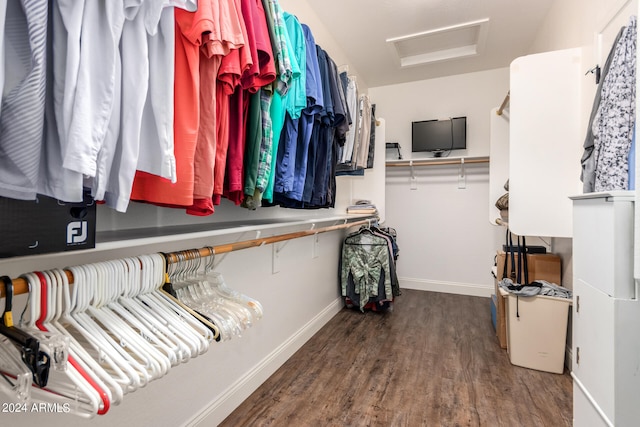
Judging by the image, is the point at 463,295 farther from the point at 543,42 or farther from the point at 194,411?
the point at 194,411

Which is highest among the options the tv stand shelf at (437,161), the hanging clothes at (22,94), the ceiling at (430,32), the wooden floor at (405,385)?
the ceiling at (430,32)

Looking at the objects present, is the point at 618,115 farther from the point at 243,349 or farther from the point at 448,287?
the point at 448,287

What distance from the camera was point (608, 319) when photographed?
102 centimetres

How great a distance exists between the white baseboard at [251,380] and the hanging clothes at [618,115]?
2.00m

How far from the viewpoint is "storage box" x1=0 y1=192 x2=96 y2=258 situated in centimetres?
59

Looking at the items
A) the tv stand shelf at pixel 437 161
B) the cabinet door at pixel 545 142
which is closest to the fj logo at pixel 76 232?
the cabinet door at pixel 545 142

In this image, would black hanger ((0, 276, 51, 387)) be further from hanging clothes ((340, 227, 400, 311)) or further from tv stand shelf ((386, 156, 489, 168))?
tv stand shelf ((386, 156, 489, 168))

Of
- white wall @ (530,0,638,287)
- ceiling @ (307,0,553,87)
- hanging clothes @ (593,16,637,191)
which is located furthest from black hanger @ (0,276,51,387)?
ceiling @ (307,0,553,87)

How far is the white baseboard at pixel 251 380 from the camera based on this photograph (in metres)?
1.50

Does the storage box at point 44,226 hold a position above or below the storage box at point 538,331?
above

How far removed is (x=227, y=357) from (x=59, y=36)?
4.87 feet

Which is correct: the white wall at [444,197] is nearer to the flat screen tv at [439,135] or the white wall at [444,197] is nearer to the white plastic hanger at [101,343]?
the flat screen tv at [439,135]

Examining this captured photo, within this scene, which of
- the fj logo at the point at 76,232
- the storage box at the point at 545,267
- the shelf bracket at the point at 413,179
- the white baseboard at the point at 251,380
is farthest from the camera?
the shelf bracket at the point at 413,179

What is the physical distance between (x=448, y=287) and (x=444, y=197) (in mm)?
1101
